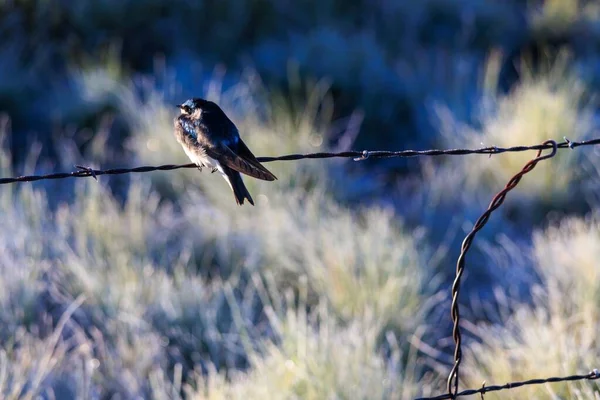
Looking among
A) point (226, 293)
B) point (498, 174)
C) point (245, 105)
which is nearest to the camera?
point (226, 293)

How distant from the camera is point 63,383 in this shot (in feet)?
13.0

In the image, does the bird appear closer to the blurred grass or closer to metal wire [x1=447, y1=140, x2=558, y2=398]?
metal wire [x1=447, y1=140, x2=558, y2=398]

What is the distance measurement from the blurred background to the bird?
2.93 feet

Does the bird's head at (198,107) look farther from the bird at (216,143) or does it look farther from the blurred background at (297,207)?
the blurred background at (297,207)

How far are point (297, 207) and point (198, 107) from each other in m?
2.40

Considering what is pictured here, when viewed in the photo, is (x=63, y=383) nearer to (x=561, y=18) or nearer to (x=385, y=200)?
(x=385, y=200)

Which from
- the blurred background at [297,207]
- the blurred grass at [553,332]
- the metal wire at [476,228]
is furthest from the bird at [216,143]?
the blurred grass at [553,332]

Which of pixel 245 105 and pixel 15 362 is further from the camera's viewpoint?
pixel 245 105

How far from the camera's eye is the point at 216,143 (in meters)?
2.99

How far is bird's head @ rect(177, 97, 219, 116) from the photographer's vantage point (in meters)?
3.21

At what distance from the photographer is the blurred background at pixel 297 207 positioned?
158 inches

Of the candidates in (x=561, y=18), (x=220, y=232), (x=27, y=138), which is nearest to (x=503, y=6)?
(x=561, y=18)

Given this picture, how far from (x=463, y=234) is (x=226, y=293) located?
205 centimetres


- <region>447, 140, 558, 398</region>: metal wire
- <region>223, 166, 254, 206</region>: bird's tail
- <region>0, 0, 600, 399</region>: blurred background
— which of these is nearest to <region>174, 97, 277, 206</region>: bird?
<region>223, 166, 254, 206</region>: bird's tail
